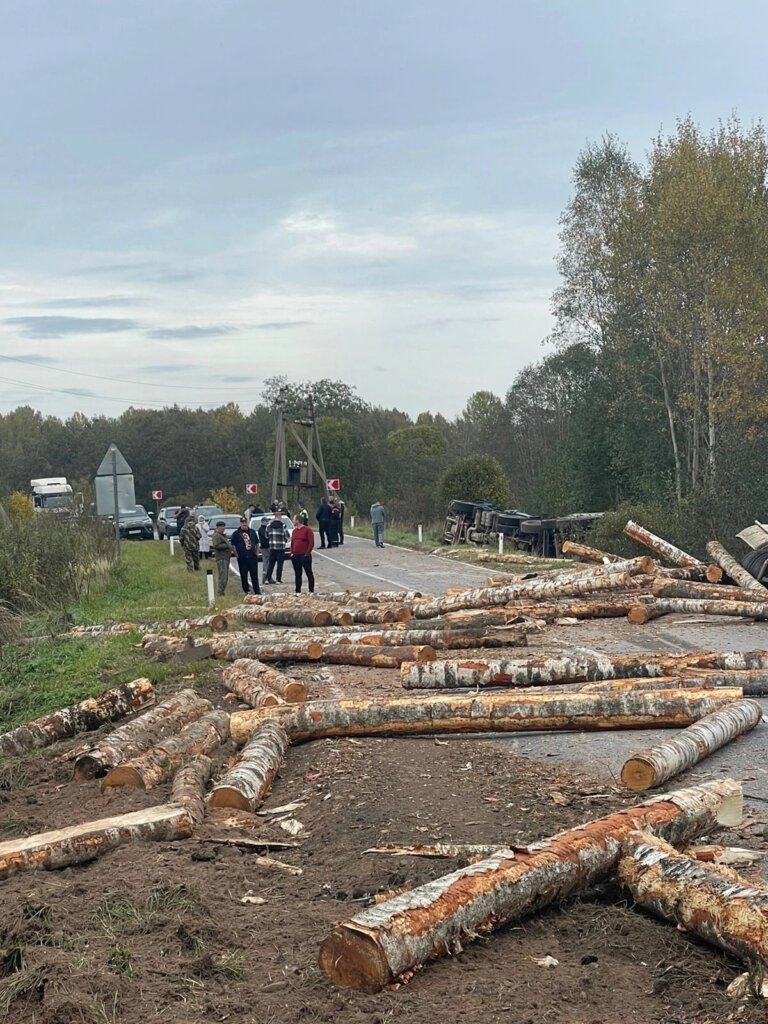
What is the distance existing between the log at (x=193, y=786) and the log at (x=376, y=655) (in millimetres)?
3832

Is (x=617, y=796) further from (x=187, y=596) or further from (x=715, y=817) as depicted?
(x=187, y=596)

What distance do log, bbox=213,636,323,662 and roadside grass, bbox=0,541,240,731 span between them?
0.43 meters

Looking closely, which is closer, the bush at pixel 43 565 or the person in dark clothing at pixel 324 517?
the bush at pixel 43 565

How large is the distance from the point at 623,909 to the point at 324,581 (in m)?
20.9

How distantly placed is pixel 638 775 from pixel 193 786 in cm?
296

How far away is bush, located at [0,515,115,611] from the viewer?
19.8 meters

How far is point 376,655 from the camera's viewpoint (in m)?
12.5

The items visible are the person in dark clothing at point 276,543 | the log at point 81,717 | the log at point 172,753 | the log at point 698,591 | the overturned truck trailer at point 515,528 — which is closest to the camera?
the log at point 172,753

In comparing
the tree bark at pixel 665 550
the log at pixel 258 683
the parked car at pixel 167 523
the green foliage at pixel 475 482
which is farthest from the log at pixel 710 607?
the parked car at pixel 167 523

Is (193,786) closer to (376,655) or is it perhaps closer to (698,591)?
(376,655)

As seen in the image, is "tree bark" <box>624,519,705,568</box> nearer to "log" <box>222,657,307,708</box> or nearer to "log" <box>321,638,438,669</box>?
"log" <box>321,638,438,669</box>

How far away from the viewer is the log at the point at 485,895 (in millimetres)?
4504

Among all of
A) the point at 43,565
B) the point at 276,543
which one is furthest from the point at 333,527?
the point at 43,565

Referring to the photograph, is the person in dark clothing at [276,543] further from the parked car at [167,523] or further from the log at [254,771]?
the parked car at [167,523]
